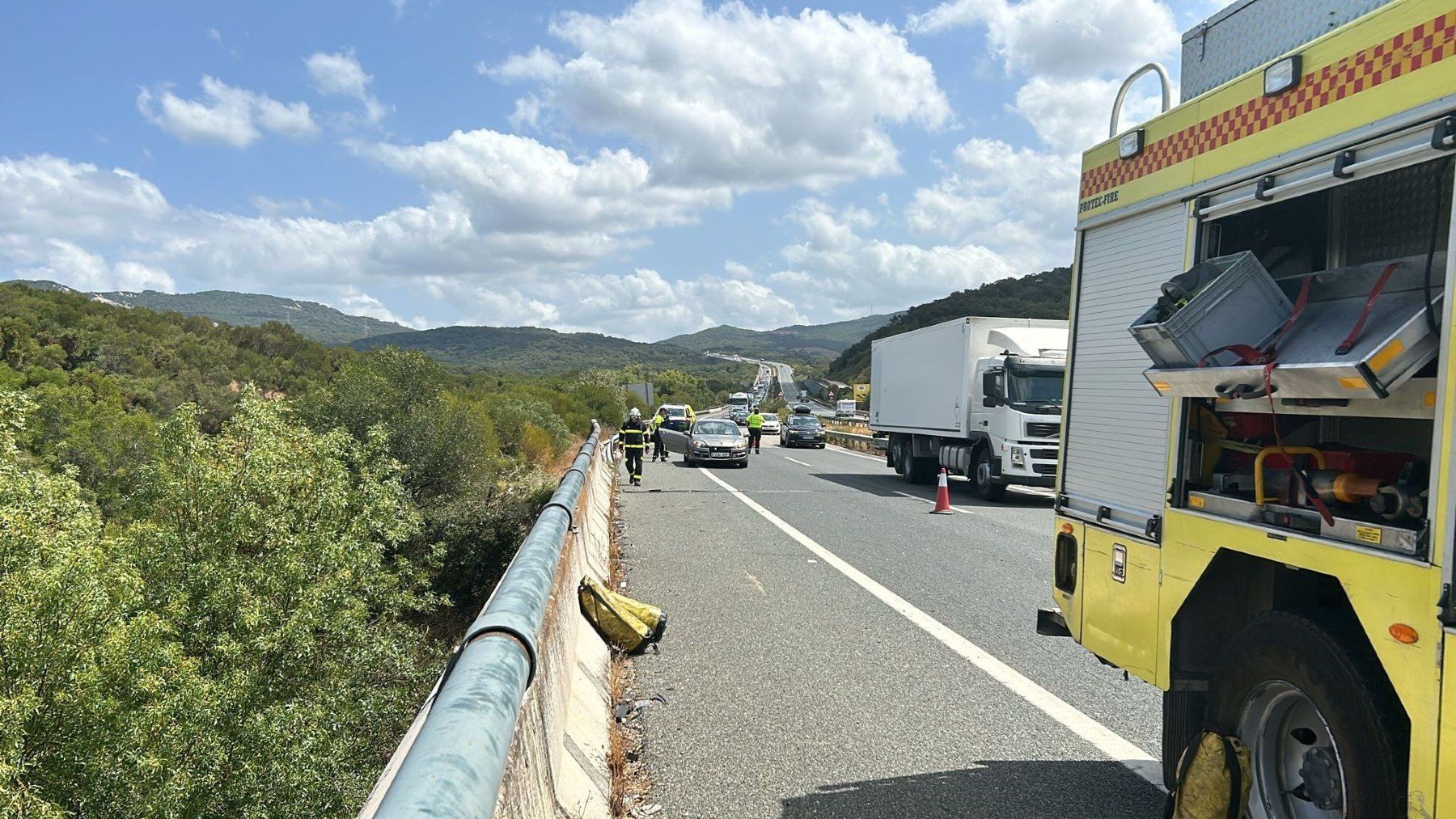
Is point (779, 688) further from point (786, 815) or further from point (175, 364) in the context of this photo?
point (175, 364)

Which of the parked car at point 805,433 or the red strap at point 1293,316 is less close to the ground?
the red strap at point 1293,316

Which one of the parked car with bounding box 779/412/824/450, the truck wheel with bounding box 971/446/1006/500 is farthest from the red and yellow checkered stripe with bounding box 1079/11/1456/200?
the parked car with bounding box 779/412/824/450

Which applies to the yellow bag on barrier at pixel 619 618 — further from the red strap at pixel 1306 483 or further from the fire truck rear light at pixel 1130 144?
the red strap at pixel 1306 483

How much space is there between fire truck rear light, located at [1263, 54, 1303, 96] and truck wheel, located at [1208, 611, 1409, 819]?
1859 mm

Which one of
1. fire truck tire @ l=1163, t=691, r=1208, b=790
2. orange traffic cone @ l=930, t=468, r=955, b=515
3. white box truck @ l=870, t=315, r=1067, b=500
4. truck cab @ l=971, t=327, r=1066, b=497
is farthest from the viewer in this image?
white box truck @ l=870, t=315, r=1067, b=500

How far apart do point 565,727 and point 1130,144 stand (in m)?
3.74

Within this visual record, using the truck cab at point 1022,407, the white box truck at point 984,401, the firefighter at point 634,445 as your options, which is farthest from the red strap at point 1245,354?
the firefighter at point 634,445

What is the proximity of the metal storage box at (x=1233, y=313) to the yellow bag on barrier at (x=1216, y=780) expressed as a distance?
4.46 ft

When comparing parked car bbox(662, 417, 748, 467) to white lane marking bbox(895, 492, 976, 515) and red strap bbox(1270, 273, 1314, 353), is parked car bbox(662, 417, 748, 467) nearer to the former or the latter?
white lane marking bbox(895, 492, 976, 515)

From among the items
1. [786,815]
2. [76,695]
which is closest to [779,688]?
[786,815]

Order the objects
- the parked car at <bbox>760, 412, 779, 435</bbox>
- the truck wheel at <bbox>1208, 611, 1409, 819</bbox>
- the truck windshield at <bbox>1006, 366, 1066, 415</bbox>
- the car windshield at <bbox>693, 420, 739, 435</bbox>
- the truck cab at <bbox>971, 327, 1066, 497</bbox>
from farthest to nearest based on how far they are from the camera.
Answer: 1. the parked car at <bbox>760, 412, 779, 435</bbox>
2. the car windshield at <bbox>693, 420, 739, 435</bbox>
3. the truck windshield at <bbox>1006, 366, 1066, 415</bbox>
4. the truck cab at <bbox>971, 327, 1066, 497</bbox>
5. the truck wheel at <bbox>1208, 611, 1409, 819</bbox>

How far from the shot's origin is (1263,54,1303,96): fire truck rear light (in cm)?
330

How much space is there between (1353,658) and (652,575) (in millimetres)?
7663

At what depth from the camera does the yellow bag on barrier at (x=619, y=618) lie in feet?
21.0
